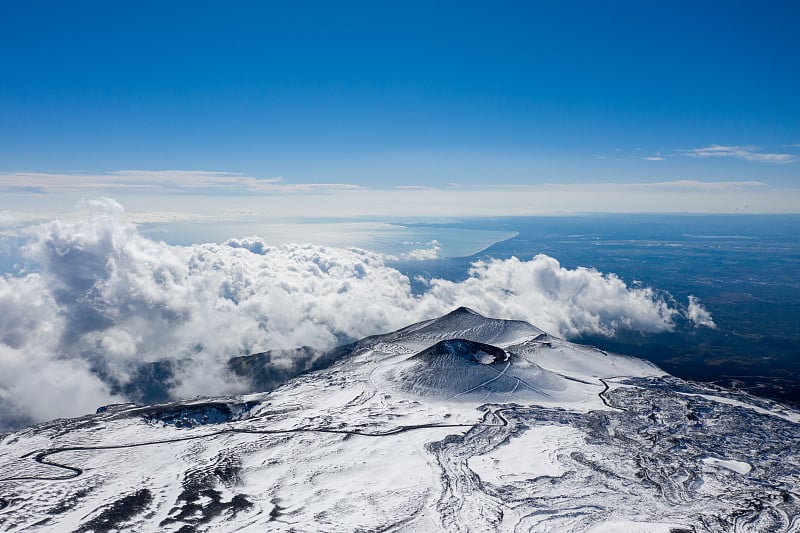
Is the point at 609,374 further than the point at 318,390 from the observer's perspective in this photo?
Yes

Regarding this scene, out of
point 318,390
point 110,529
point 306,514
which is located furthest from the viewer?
point 318,390

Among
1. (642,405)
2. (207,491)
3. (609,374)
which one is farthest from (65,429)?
(609,374)

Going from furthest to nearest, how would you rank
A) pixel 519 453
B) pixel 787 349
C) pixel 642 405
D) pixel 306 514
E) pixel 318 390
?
pixel 787 349 < pixel 318 390 < pixel 642 405 < pixel 519 453 < pixel 306 514

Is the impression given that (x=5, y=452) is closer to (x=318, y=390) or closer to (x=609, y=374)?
(x=318, y=390)

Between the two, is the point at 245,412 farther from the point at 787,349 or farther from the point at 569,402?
the point at 787,349

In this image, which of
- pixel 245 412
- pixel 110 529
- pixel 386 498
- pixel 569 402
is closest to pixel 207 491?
pixel 110 529

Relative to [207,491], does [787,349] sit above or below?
below
